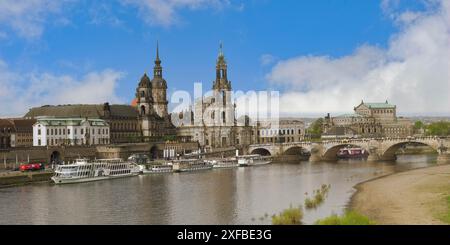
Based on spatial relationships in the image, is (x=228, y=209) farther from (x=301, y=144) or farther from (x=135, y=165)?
(x=301, y=144)

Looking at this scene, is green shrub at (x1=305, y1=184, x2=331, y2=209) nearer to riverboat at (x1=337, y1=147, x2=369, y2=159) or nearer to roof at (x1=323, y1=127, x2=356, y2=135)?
riverboat at (x1=337, y1=147, x2=369, y2=159)

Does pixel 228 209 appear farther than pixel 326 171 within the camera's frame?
No

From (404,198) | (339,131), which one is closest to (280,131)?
(339,131)

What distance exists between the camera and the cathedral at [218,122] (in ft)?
345

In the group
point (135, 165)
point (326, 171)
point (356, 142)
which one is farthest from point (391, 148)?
point (135, 165)

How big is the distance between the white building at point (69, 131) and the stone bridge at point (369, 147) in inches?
944

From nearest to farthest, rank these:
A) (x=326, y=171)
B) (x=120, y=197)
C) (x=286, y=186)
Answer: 1. (x=120, y=197)
2. (x=286, y=186)
3. (x=326, y=171)

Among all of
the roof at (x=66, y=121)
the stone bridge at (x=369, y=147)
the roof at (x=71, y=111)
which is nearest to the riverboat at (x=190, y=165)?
the roof at (x=66, y=121)

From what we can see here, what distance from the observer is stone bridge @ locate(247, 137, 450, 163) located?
7862 centimetres

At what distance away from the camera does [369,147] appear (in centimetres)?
8394

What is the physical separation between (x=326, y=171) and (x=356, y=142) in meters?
20.9

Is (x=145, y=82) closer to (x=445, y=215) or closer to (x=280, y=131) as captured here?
(x=280, y=131)

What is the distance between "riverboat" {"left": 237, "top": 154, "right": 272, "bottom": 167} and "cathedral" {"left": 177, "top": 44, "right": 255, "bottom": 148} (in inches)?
637
